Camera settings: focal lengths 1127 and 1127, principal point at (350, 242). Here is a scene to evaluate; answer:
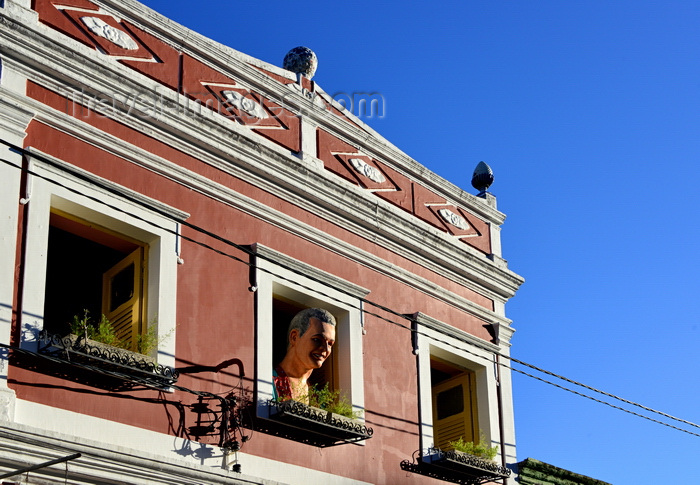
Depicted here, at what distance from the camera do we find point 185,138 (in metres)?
14.0

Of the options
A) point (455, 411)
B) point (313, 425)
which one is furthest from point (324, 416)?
point (455, 411)

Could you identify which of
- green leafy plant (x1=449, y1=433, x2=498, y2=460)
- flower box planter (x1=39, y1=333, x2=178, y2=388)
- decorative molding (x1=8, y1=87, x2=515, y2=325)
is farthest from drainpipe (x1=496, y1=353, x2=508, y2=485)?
flower box planter (x1=39, y1=333, x2=178, y2=388)

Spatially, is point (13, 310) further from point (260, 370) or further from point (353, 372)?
point (353, 372)

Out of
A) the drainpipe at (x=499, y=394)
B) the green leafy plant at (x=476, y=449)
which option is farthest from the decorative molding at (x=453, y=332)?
the green leafy plant at (x=476, y=449)

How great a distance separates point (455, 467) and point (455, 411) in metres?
2.21

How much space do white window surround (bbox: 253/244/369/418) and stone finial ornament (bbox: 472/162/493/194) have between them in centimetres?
468

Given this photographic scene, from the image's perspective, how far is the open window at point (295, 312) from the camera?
1383 centimetres

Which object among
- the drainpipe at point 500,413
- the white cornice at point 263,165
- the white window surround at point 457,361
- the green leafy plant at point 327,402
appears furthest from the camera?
the drainpipe at point 500,413

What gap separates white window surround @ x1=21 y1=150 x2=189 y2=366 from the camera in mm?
11727

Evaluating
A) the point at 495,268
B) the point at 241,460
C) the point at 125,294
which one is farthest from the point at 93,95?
the point at 495,268

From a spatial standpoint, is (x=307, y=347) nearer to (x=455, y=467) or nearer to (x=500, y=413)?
(x=455, y=467)

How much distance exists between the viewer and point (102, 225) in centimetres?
1301

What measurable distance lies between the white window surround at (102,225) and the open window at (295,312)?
131cm

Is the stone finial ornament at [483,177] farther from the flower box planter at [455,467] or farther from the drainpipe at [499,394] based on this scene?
the flower box planter at [455,467]
